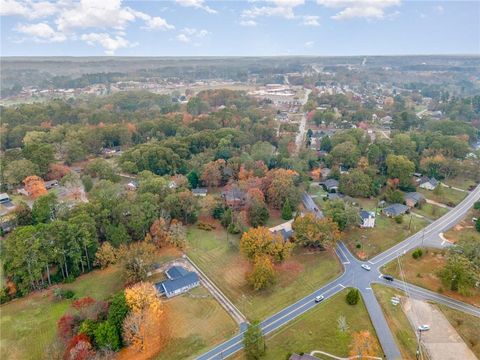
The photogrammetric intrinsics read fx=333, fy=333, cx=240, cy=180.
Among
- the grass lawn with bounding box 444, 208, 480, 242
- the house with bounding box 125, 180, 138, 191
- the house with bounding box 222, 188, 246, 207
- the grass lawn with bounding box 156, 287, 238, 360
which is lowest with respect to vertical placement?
the grass lawn with bounding box 156, 287, 238, 360

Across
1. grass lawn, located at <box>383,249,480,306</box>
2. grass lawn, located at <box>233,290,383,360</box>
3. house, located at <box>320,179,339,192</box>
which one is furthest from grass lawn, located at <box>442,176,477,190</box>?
grass lawn, located at <box>233,290,383,360</box>

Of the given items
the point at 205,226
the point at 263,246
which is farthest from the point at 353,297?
the point at 205,226

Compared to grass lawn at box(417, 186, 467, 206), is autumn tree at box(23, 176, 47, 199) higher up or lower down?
higher up

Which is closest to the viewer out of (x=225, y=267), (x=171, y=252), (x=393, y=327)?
(x=393, y=327)

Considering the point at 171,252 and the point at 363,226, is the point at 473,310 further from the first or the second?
the point at 171,252

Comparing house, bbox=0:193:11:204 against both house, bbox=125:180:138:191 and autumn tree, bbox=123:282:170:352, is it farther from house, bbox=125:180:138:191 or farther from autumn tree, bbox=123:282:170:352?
autumn tree, bbox=123:282:170:352

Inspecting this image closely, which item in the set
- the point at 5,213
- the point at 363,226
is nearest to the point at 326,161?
the point at 363,226
